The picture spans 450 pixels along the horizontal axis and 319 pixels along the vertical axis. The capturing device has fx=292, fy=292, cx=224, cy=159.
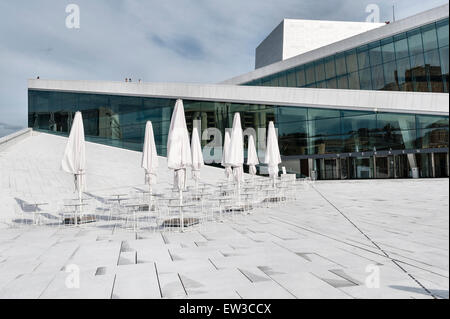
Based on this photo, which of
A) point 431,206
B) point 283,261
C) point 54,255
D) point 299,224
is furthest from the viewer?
point 431,206

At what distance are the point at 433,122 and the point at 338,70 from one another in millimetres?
12675

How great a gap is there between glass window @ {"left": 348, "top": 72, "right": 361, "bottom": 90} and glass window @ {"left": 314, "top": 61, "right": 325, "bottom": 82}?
11.1 feet

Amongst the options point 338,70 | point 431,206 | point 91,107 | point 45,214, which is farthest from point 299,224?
point 91,107

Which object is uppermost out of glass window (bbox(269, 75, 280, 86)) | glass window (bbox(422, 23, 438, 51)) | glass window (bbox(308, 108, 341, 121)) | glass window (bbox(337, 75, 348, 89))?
glass window (bbox(269, 75, 280, 86))

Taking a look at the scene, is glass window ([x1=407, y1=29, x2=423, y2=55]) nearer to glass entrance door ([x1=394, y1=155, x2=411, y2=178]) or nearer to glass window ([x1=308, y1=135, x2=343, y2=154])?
glass entrance door ([x1=394, y1=155, x2=411, y2=178])

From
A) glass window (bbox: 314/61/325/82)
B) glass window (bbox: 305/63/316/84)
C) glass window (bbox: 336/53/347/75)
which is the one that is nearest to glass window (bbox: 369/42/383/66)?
glass window (bbox: 336/53/347/75)

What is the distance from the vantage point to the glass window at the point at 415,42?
86.9 feet

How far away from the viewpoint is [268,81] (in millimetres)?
40531

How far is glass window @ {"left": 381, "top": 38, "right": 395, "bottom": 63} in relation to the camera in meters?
28.8

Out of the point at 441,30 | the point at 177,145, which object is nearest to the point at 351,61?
the point at 441,30

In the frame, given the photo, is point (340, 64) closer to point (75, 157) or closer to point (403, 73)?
point (403, 73)

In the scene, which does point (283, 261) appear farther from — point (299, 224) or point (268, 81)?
point (268, 81)

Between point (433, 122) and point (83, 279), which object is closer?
point (83, 279)

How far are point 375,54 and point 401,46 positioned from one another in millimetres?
2563
